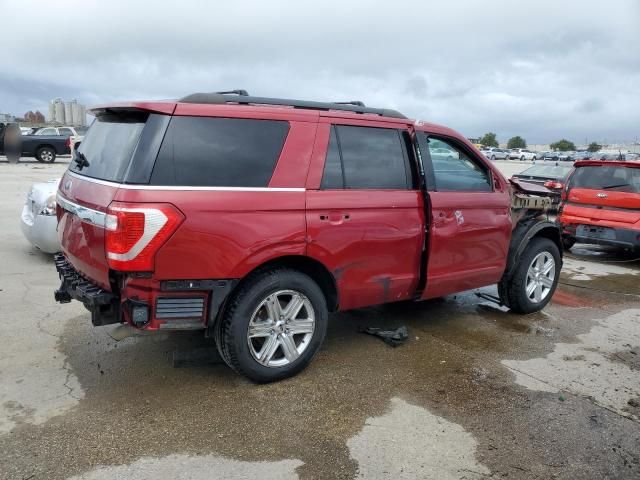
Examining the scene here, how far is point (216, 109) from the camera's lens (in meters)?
3.51

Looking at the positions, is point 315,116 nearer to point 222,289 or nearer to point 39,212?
point 222,289

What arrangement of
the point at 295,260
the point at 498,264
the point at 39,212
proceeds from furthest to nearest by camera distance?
the point at 39,212 < the point at 498,264 < the point at 295,260

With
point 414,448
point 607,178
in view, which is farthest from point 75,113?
point 414,448

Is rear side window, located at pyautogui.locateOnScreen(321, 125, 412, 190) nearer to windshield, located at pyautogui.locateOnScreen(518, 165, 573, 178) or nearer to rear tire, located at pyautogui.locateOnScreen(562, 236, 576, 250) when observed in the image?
rear tire, located at pyautogui.locateOnScreen(562, 236, 576, 250)

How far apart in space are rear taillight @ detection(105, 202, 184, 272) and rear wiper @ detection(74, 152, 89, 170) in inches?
32.5

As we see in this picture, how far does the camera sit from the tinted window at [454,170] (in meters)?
4.61

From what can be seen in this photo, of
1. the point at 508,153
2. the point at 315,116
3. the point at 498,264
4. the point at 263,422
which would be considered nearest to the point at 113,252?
the point at 263,422

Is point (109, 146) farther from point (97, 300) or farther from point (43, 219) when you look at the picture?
point (43, 219)

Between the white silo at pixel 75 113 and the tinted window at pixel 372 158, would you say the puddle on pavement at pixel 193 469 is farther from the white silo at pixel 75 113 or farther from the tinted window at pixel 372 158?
the white silo at pixel 75 113

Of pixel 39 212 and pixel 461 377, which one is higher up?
pixel 39 212

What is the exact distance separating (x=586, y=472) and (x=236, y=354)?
214 cm

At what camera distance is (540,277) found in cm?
567

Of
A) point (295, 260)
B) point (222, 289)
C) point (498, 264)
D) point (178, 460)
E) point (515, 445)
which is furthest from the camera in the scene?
point (498, 264)

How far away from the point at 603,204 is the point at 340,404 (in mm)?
6795
